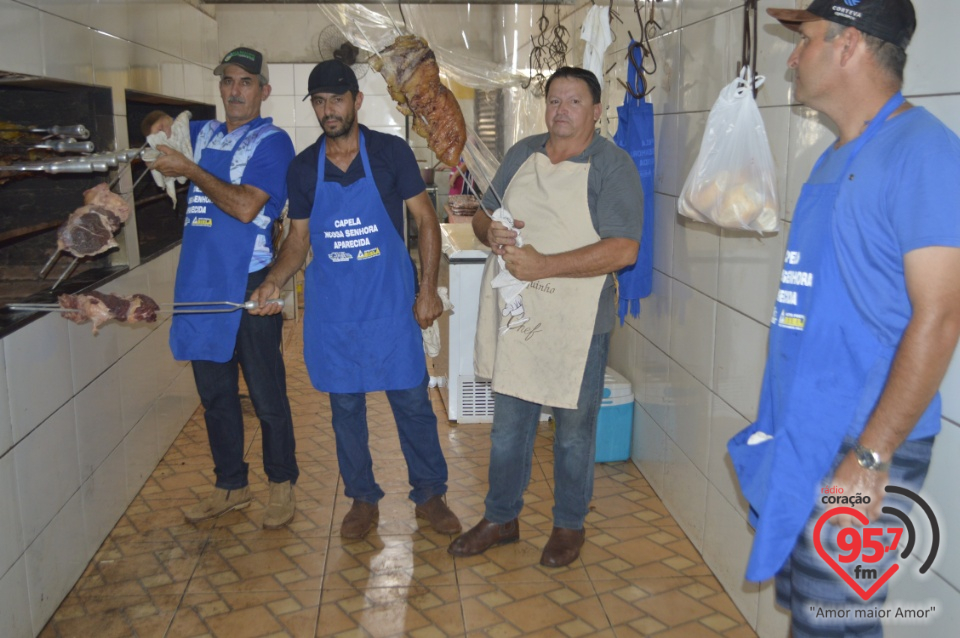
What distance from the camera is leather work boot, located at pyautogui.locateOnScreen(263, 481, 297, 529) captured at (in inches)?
133

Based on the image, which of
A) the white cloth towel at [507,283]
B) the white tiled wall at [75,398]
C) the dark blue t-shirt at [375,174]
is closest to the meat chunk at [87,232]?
the white tiled wall at [75,398]

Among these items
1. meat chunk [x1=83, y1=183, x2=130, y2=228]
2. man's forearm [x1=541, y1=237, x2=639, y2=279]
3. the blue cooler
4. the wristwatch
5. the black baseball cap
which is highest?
the black baseball cap

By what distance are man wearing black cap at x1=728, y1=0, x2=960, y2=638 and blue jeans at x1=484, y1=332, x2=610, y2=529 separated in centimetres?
116

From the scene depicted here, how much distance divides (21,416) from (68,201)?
123 cm

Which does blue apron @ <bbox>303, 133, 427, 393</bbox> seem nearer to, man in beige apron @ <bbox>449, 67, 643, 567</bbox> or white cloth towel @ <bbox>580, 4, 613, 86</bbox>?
man in beige apron @ <bbox>449, 67, 643, 567</bbox>

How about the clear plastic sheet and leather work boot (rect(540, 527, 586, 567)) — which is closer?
leather work boot (rect(540, 527, 586, 567))

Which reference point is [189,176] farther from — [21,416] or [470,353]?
[470,353]

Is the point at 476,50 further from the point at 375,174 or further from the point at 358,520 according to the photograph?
the point at 358,520

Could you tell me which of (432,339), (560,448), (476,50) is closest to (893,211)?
(560,448)

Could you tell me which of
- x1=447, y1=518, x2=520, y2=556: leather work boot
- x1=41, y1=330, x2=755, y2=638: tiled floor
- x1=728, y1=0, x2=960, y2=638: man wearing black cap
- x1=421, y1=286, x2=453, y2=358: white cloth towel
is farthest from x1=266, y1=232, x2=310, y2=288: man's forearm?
x1=728, y1=0, x2=960, y2=638: man wearing black cap

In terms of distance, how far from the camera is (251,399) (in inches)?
135

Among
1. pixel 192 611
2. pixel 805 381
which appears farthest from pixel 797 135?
pixel 192 611

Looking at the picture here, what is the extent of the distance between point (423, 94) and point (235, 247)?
3.09 ft

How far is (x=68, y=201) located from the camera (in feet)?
11.3
